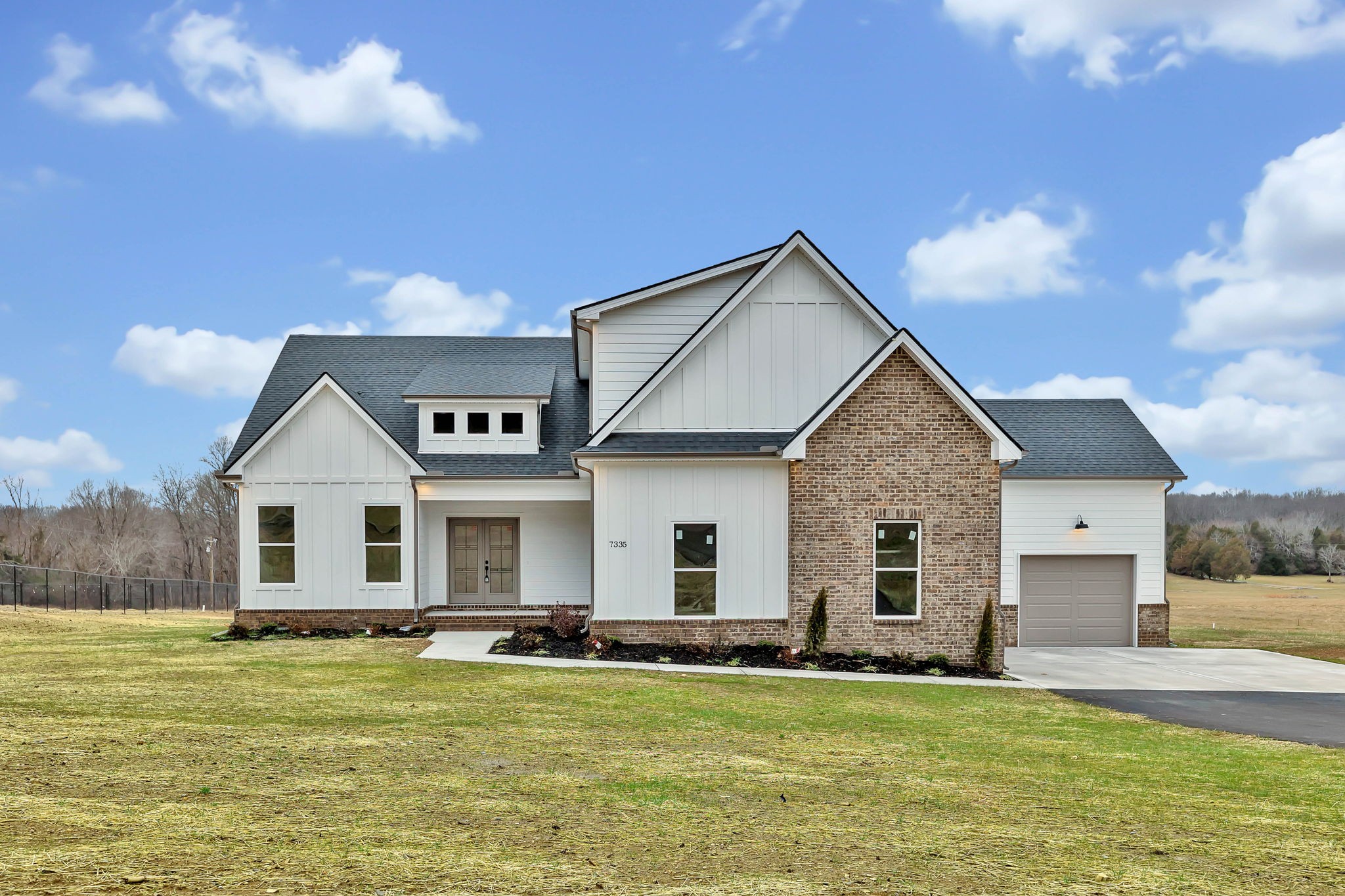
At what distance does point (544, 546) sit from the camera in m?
21.4

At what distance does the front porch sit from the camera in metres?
21.0

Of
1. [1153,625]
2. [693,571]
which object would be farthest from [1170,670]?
[693,571]

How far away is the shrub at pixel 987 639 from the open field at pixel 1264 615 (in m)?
10.3

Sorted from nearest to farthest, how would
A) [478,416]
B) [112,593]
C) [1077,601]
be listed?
[478,416]
[1077,601]
[112,593]

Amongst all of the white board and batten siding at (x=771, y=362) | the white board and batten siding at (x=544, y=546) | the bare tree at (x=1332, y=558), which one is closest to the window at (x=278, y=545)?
the white board and batten siding at (x=544, y=546)

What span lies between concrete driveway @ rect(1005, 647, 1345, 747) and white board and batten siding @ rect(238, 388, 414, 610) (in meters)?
13.2

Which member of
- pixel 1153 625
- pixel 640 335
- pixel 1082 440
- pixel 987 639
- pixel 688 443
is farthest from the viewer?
pixel 1082 440

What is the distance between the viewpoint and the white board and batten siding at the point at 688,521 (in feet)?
54.4

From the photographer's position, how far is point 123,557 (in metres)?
57.7

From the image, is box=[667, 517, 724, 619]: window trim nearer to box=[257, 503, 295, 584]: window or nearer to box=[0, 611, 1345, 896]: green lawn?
box=[0, 611, 1345, 896]: green lawn

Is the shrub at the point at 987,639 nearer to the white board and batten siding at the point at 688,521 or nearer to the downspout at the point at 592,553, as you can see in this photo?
the white board and batten siding at the point at 688,521

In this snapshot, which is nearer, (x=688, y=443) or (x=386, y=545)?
(x=688, y=443)

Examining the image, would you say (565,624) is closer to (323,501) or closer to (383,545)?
(383,545)

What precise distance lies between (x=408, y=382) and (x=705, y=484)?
10029 millimetres
